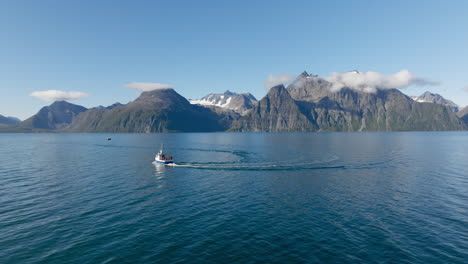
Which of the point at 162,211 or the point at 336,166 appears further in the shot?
the point at 336,166

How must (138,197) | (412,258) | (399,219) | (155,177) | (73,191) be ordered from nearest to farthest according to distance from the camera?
(412,258) < (399,219) < (138,197) < (73,191) < (155,177)

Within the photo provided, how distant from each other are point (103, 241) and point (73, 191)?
3287 cm

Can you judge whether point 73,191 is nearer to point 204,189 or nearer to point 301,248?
point 204,189

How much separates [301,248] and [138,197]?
38.0m

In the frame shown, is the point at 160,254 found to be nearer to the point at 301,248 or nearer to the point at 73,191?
the point at 301,248

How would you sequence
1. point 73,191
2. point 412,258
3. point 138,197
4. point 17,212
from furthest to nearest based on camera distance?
point 73,191 → point 138,197 → point 17,212 → point 412,258

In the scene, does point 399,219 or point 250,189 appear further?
point 250,189

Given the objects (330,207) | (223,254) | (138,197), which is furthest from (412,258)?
(138,197)

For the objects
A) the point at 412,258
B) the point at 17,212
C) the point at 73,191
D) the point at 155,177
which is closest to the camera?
the point at 412,258

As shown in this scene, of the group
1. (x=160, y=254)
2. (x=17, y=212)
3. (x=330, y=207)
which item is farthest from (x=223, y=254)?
(x=17, y=212)

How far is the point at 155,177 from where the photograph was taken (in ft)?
251

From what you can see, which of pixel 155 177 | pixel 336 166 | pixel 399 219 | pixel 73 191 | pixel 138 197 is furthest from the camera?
pixel 336 166

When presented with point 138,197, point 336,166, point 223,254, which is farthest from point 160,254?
point 336,166

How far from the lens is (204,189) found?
2379 inches
